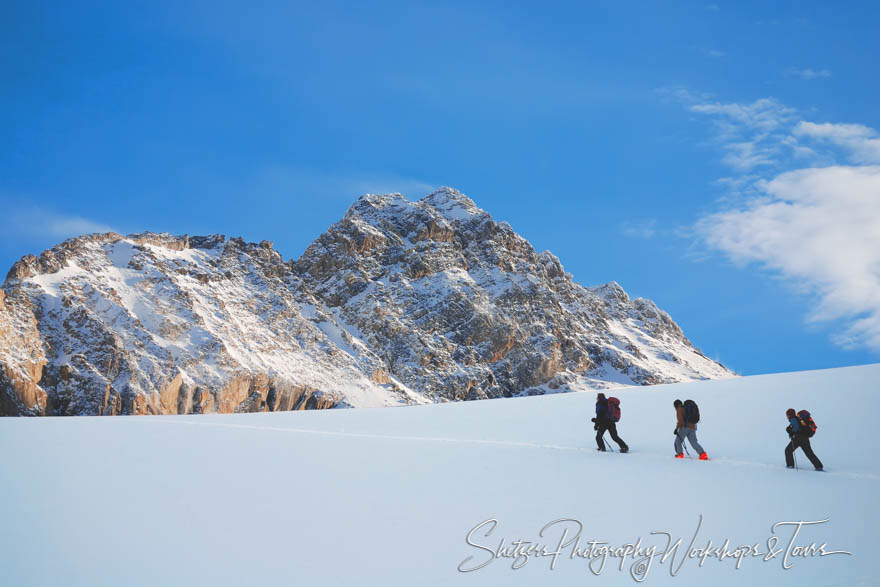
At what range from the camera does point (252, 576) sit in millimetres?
8547

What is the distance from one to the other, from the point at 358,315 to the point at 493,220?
56.6 m

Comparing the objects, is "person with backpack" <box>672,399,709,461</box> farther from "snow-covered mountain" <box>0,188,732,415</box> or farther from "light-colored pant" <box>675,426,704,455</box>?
"snow-covered mountain" <box>0,188,732,415</box>

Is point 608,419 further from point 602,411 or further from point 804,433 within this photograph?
point 804,433

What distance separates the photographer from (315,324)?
439 feet

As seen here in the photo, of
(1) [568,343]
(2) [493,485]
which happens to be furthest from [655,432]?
(1) [568,343]

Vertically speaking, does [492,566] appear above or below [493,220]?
below

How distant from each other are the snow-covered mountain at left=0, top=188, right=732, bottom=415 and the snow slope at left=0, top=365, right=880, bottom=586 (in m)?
79.6

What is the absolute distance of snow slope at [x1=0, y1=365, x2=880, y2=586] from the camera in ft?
28.5

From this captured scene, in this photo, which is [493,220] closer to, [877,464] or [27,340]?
[27,340]

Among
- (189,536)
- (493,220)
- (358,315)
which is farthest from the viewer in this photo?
(493,220)

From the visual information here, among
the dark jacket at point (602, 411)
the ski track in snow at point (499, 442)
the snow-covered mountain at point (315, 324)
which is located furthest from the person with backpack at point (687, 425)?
the snow-covered mountain at point (315, 324)

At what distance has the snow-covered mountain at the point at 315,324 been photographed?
91938mm

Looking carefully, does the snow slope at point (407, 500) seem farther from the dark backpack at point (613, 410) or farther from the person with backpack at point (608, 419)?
the dark backpack at point (613, 410)

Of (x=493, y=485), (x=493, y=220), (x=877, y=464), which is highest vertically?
(x=493, y=220)
